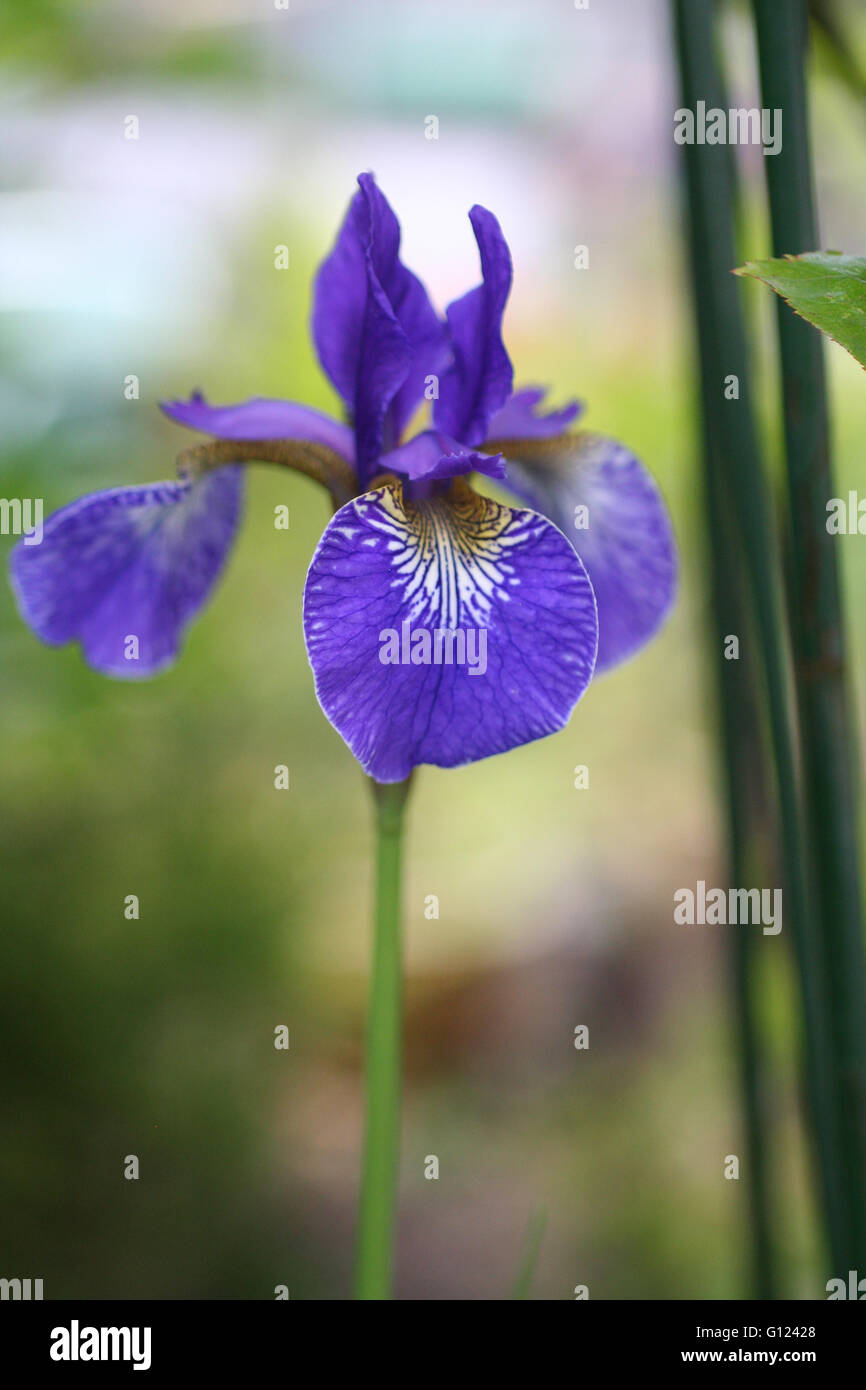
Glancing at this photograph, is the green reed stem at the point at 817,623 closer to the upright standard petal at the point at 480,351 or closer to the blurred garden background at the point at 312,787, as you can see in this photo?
the upright standard petal at the point at 480,351

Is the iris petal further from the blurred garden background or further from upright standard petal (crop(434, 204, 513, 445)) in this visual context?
the blurred garden background

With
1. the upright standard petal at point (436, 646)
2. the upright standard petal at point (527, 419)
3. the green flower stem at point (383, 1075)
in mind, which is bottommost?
the green flower stem at point (383, 1075)

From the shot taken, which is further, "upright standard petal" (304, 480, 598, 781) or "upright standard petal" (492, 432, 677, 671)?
"upright standard petal" (492, 432, 677, 671)

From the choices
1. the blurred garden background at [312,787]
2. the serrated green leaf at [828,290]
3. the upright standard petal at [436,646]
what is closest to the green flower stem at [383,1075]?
the upright standard petal at [436,646]

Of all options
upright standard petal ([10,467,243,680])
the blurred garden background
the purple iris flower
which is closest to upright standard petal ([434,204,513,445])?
the purple iris flower

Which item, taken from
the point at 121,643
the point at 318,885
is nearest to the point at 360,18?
the point at 318,885

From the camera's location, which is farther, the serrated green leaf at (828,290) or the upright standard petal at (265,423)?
the upright standard petal at (265,423)
